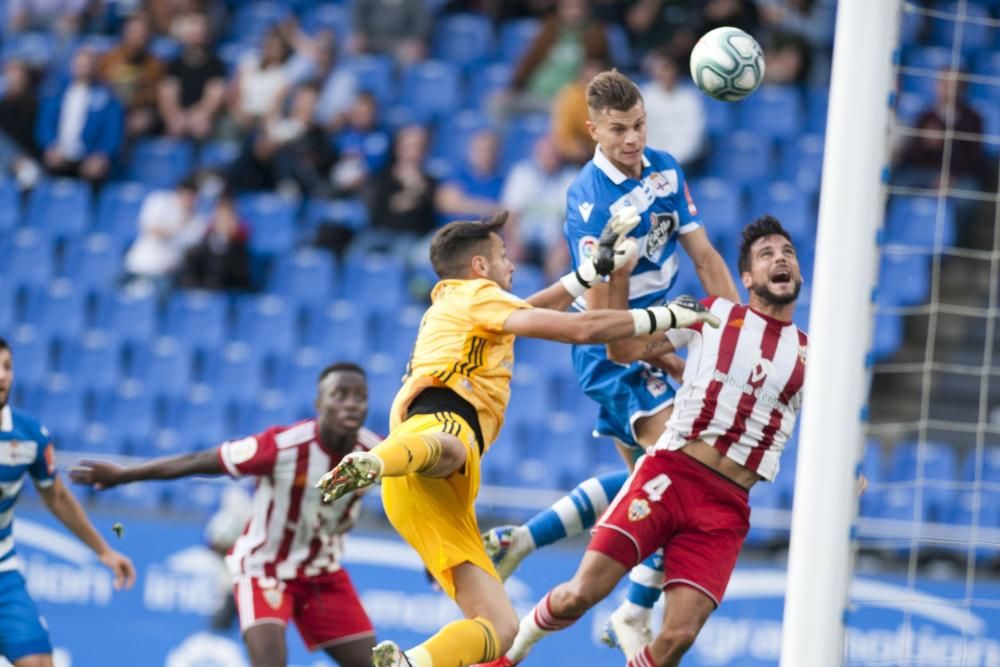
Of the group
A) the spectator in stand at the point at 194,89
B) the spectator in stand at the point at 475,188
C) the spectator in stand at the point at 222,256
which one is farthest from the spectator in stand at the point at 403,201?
the spectator in stand at the point at 194,89

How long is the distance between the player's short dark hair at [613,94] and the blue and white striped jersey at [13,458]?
3.47 m

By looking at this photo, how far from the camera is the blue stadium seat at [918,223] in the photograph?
45.1 ft

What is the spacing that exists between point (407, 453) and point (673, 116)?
808 centimetres

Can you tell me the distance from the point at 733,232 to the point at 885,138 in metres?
7.35

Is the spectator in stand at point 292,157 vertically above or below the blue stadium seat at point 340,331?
above

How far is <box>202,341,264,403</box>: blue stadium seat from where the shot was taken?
1382 cm

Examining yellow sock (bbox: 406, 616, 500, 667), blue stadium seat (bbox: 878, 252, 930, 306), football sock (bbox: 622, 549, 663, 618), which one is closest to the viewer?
yellow sock (bbox: 406, 616, 500, 667)

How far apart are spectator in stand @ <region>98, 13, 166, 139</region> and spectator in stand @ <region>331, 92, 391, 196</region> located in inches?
84.0

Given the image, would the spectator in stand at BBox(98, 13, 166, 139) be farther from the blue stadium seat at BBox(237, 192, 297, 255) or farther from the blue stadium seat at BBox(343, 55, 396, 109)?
the blue stadium seat at BBox(343, 55, 396, 109)

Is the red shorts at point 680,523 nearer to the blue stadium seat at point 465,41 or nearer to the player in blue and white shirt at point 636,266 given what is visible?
the player in blue and white shirt at point 636,266

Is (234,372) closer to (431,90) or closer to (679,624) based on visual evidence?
(431,90)

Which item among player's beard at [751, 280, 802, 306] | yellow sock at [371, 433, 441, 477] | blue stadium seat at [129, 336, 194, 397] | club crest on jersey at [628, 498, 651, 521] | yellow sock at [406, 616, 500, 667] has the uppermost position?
player's beard at [751, 280, 802, 306]

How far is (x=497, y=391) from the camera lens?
714 centimetres

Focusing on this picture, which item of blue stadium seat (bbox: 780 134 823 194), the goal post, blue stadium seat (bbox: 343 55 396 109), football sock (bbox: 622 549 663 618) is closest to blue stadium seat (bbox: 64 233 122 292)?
blue stadium seat (bbox: 343 55 396 109)
